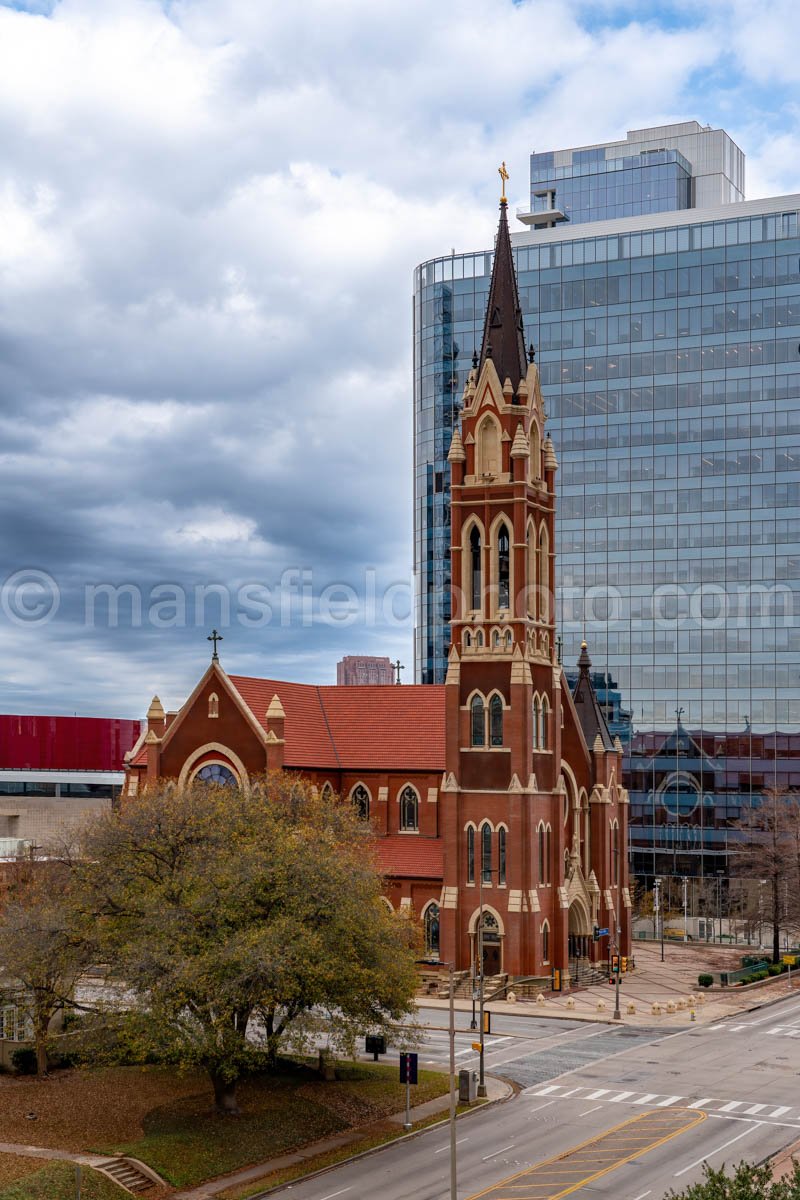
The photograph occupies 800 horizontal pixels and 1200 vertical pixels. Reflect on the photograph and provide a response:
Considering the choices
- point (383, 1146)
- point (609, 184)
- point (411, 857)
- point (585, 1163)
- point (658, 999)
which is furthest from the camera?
point (609, 184)

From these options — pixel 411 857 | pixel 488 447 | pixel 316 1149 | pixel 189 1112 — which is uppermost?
pixel 488 447

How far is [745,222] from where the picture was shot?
374 ft

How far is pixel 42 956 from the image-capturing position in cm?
4625

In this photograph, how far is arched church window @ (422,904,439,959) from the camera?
73625mm

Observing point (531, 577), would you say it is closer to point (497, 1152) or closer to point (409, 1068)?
point (409, 1068)

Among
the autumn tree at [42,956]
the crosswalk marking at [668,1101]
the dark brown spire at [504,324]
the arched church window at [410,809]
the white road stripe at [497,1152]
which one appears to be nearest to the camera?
the white road stripe at [497,1152]

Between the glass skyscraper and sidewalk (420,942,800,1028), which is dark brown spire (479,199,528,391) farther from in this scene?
the glass skyscraper

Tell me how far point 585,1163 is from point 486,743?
1346 inches

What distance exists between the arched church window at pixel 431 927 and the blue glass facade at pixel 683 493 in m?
42.9

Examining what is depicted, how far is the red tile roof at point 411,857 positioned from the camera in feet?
244

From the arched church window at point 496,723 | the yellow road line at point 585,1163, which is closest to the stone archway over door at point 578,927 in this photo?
the arched church window at point 496,723

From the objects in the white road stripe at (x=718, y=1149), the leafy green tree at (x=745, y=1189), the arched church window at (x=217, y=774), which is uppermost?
the arched church window at (x=217, y=774)

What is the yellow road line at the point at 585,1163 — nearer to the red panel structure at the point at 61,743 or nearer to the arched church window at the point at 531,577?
the arched church window at the point at 531,577

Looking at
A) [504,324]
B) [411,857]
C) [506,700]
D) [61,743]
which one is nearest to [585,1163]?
[506,700]
